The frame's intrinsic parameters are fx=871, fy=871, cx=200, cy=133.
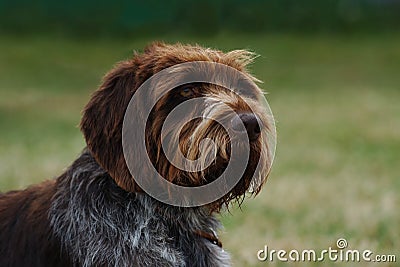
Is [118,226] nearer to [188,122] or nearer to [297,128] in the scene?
[188,122]

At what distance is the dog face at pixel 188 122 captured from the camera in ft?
13.1

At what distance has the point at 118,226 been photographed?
14.4 ft

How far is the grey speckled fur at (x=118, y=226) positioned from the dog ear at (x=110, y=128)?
0.54ft

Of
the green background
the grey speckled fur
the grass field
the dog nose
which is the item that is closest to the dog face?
the dog nose

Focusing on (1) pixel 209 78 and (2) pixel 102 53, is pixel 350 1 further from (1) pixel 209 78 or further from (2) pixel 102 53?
(1) pixel 209 78

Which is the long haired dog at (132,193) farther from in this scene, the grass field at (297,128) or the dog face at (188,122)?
the grass field at (297,128)

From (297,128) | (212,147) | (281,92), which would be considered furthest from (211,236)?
(281,92)

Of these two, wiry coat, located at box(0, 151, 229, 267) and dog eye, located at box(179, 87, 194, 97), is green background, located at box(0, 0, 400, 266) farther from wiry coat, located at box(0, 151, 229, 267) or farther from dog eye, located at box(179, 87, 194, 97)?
dog eye, located at box(179, 87, 194, 97)

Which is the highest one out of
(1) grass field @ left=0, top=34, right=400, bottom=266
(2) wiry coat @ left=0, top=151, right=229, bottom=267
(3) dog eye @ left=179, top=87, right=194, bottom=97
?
(1) grass field @ left=0, top=34, right=400, bottom=266

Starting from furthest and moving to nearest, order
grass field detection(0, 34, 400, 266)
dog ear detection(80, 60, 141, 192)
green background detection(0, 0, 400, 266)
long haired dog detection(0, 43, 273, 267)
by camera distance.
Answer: green background detection(0, 0, 400, 266), grass field detection(0, 34, 400, 266), dog ear detection(80, 60, 141, 192), long haired dog detection(0, 43, 273, 267)

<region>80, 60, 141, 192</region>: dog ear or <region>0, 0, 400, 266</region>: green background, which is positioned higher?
<region>0, 0, 400, 266</region>: green background

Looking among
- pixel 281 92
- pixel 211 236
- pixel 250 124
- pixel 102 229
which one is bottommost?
pixel 102 229

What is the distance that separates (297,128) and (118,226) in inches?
392

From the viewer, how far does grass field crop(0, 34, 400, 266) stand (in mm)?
7262
